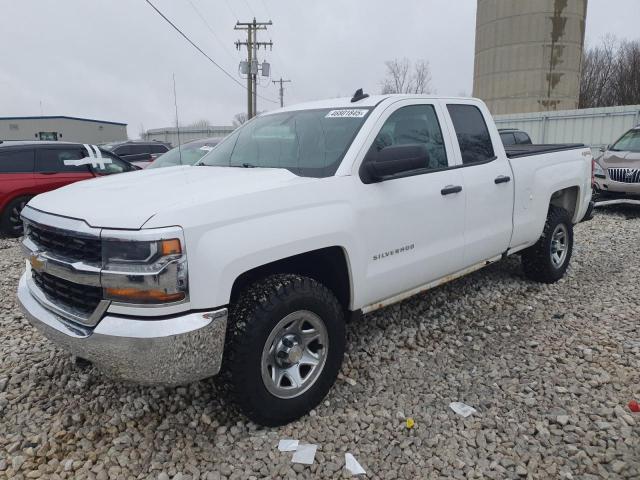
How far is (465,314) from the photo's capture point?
4504 millimetres

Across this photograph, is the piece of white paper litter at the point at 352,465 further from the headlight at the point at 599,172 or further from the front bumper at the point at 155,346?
the headlight at the point at 599,172

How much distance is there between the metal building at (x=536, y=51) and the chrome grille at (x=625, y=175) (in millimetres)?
21998

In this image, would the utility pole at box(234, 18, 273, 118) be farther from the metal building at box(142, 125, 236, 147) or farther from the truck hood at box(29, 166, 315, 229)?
the truck hood at box(29, 166, 315, 229)

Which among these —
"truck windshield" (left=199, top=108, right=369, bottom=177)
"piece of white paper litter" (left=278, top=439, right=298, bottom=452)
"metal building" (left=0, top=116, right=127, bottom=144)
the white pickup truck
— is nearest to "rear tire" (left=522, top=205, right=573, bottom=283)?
the white pickup truck

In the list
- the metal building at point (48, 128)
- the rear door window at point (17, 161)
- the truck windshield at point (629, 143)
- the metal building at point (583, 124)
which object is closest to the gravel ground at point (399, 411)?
the rear door window at point (17, 161)

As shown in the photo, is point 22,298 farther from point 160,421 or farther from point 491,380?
point 491,380

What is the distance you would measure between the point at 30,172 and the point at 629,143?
1124 cm

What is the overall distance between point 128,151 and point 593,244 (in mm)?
13563

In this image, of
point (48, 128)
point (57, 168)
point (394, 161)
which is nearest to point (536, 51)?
point (57, 168)

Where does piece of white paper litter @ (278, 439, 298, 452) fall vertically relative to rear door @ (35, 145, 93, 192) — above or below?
below

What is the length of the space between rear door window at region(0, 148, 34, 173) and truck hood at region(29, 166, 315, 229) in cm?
634

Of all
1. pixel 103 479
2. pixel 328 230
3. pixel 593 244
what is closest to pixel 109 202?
pixel 328 230

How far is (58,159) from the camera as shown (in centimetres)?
876

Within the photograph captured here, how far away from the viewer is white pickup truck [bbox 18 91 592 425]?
2.31 meters
